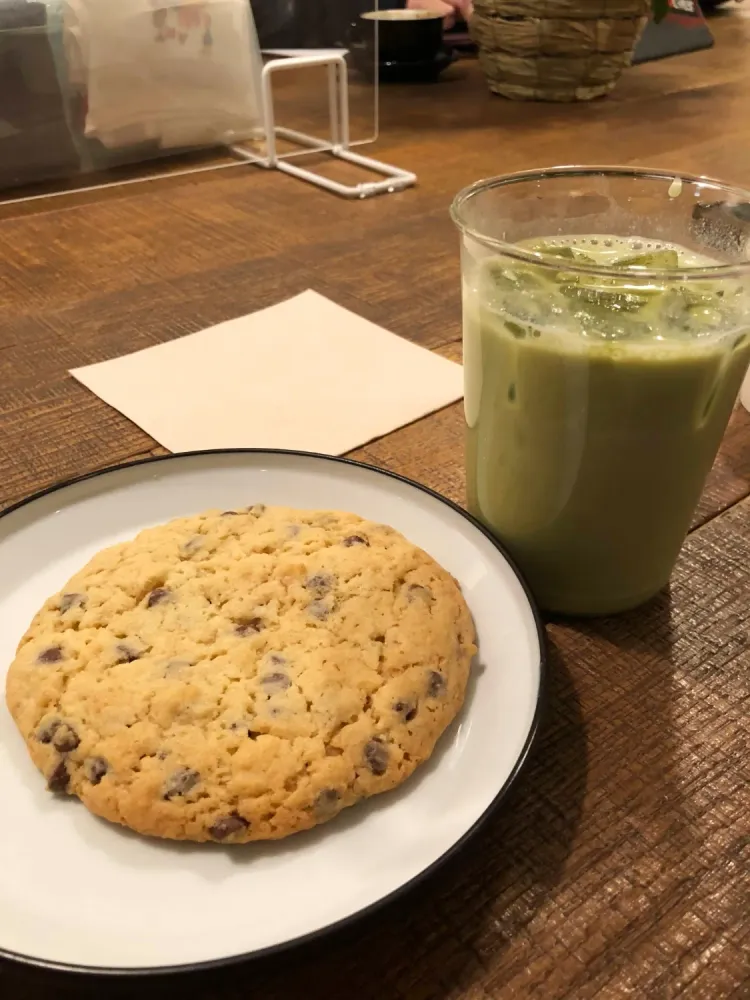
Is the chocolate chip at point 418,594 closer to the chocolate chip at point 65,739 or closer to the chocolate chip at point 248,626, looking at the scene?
the chocolate chip at point 248,626

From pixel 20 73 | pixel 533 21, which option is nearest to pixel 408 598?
pixel 20 73

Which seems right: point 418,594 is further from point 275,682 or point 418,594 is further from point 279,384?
point 279,384

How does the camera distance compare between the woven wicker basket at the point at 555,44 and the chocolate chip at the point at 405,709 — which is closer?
the chocolate chip at the point at 405,709

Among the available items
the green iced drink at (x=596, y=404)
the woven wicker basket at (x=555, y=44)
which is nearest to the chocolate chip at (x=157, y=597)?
the green iced drink at (x=596, y=404)

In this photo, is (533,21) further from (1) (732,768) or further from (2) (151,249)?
(1) (732,768)

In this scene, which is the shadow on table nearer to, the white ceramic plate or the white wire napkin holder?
the white ceramic plate

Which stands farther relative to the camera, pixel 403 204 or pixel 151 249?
pixel 403 204

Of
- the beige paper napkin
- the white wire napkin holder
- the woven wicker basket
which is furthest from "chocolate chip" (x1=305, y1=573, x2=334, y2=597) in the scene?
the woven wicker basket
